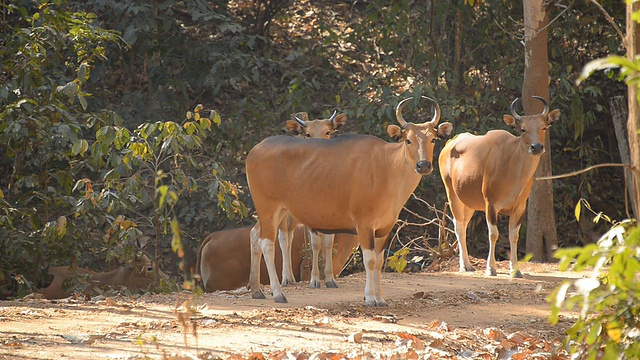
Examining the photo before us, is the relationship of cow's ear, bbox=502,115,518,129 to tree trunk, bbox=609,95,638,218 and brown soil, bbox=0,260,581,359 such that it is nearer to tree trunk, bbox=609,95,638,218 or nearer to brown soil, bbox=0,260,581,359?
brown soil, bbox=0,260,581,359

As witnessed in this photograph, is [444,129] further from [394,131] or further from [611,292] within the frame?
[611,292]

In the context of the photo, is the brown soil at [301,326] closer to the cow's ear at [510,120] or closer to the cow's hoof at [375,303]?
the cow's hoof at [375,303]

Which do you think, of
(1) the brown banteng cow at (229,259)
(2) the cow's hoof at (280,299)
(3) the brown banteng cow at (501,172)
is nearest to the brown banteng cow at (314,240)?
(2) the cow's hoof at (280,299)

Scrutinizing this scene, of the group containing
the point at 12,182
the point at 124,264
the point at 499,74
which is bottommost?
the point at 124,264

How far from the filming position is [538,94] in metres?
13.5

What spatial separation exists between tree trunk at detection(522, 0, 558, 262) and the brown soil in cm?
341

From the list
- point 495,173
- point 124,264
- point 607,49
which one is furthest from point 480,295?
point 607,49

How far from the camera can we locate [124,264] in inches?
484

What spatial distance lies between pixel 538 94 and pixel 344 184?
17.0 feet

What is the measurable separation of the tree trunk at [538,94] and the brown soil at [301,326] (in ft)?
11.2

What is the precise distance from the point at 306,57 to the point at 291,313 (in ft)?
35.8

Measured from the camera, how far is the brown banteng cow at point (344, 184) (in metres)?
9.15

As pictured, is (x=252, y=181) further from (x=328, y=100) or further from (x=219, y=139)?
(x=328, y=100)

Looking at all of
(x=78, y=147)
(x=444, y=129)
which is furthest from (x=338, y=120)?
(x=78, y=147)
